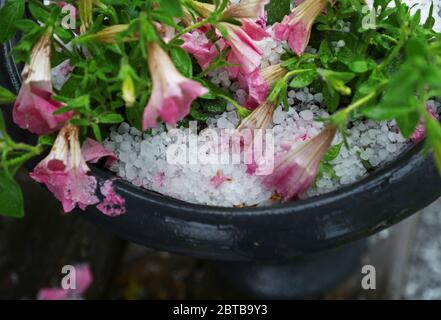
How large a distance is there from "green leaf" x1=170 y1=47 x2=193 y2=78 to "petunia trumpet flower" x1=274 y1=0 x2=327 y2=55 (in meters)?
0.09

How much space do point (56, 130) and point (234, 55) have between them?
156 millimetres

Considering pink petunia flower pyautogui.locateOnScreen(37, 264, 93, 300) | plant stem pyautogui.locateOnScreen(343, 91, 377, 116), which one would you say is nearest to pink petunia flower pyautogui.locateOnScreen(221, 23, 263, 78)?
plant stem pyautogui.locateOnScreen(343, 91, 377, 116)

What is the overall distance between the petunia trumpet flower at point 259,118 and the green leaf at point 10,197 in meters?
0.18

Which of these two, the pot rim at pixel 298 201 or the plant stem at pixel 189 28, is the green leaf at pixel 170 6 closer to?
the plant stem at pixel 189 28

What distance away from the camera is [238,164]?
0.60m

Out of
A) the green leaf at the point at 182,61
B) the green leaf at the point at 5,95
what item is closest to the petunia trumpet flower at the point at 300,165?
the green leaf at the point at 182,61

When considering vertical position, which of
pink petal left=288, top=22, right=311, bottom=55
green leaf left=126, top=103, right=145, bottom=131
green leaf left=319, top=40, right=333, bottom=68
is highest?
pink petal left=288, top=22, right=311, bottom=55

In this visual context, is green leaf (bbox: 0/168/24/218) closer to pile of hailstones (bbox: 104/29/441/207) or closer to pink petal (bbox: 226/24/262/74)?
pile of hailstones (bbox: 104/29/441/207)

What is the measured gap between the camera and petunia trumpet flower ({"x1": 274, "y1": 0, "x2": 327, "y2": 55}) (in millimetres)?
584

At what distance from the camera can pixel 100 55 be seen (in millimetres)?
546

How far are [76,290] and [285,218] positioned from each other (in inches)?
22.9
